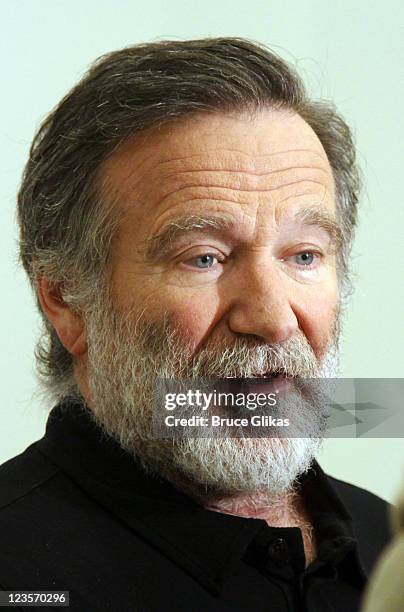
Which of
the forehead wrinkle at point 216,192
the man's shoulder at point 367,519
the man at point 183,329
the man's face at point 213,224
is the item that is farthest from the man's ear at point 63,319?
the man's shoulder at point 367,519

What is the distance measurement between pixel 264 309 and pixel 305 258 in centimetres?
12

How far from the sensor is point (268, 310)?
Result: 106 centimetres

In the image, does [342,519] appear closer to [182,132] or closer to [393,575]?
[182,132]

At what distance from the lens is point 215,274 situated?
1124 millimetres

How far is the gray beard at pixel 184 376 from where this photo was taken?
42.6 inches

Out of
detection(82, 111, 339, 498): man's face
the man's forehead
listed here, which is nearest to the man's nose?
detection(82, 111, 339, 498): man's face

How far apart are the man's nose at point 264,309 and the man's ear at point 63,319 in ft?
0.82

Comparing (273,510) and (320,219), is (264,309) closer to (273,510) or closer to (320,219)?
(320,219)

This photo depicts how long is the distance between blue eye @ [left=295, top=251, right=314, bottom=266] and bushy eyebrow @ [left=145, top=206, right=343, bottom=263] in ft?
0.12

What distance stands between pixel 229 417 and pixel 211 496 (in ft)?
0.33

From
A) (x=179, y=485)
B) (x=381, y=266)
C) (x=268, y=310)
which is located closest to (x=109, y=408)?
(x=179, y=485)

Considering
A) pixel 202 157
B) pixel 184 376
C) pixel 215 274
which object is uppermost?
pixel 202 157

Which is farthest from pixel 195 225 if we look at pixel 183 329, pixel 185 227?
pixel 183 329

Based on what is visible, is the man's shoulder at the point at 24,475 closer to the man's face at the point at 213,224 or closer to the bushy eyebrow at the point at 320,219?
the man's face at the point at 213,224
